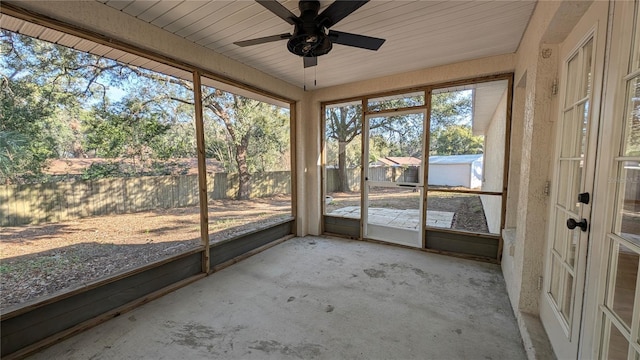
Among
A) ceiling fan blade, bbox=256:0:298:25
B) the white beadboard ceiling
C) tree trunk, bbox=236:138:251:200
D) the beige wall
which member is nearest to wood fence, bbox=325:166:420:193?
the white beadboard ceiling

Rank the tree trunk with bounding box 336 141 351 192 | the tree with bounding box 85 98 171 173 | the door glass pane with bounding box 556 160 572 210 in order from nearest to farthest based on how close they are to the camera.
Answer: the door glass pane with bounding box 556 160 572 210, the tree with bounding box 85 98 171 173, the tree trunk with bounding box 336 141 351 192

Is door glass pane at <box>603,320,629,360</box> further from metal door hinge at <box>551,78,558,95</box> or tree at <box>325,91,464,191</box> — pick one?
tree at <box>325,91,464,191</box>

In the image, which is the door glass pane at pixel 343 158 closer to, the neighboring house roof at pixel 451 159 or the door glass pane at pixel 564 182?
the neighboring house roof at pixel 451 159

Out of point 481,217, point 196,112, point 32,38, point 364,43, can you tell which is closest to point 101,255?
point 196,112

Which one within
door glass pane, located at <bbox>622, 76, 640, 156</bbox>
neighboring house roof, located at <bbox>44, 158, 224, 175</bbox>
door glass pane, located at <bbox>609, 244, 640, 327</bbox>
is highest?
door glass pane, located at <bbox>622, 76, 640, 156</bbox>

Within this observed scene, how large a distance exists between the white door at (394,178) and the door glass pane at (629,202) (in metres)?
2.54

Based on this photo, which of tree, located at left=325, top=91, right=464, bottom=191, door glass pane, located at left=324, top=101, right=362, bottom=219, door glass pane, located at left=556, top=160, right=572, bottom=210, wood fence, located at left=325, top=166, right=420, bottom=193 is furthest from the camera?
door glass pane, located at left=324, top=101, right=362, bottom=219

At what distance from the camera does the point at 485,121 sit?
4.64 metres

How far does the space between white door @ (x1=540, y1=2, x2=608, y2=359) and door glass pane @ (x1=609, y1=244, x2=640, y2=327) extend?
0.86 feet

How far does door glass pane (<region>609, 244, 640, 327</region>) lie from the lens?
2.99ft

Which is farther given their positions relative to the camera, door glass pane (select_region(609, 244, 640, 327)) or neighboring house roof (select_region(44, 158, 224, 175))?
neighboring house roof (select_region(44, 158, 224, 175))

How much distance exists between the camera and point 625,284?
3.17 ft

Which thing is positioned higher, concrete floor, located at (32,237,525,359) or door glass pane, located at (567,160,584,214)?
door glass pane, located at (567,160,584,214)

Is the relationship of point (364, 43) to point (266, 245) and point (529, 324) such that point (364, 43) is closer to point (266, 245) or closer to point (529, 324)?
point (529, 324)
